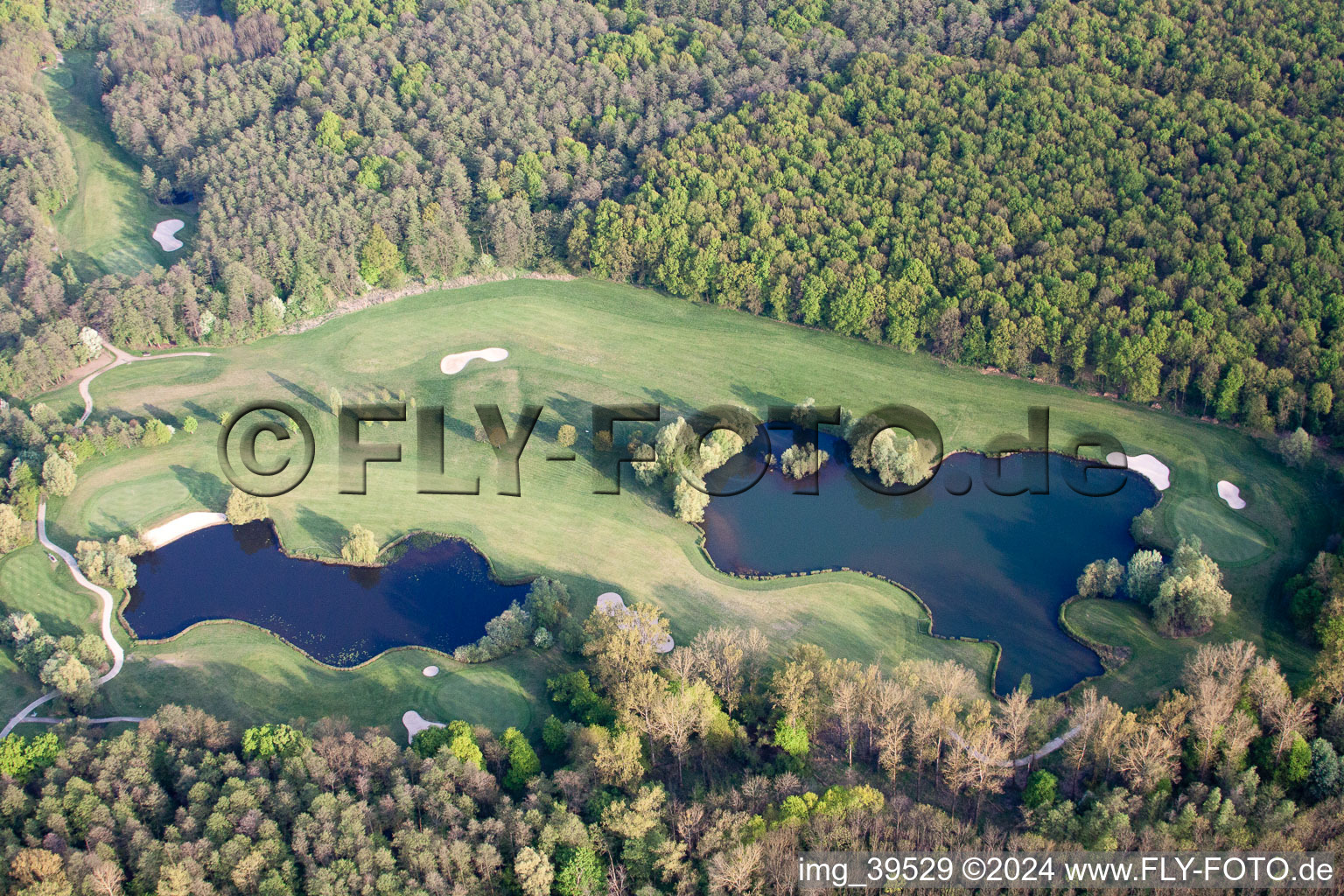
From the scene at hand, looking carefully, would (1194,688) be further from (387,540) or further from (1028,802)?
(387,540)

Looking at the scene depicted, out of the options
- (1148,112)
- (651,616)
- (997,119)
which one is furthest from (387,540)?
(1148,112)

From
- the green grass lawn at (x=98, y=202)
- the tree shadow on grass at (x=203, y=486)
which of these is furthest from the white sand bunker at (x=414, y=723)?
→ the green grass lawn at (x=98, y=202)

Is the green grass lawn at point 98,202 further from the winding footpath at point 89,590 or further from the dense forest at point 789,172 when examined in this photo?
the winding footpath at point 89,590

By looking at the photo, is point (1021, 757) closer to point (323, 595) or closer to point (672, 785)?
point (672, 785)

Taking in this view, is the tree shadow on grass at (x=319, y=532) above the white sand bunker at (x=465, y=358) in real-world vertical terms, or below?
below

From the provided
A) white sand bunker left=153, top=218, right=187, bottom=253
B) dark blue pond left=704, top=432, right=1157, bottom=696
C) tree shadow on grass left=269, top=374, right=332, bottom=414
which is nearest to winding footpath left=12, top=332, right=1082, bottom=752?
dark blue pond left=704, top=432, right=1157, bottom=696

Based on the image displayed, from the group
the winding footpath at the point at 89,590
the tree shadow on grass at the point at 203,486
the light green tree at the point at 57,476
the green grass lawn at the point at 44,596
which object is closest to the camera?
the winding footpath at the point at 89,590
